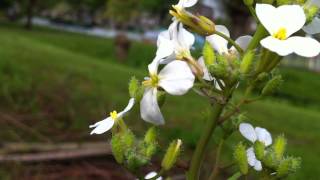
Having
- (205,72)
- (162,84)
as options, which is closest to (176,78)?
(162,84)

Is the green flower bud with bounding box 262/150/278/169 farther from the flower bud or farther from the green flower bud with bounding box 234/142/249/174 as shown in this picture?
the flower bud

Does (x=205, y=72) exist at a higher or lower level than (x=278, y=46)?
lower

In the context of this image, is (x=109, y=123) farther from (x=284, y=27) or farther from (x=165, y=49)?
(x=284, y=27)

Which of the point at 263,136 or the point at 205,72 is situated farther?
the point at 263,136

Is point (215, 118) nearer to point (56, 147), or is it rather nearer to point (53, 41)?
point (56, 147)

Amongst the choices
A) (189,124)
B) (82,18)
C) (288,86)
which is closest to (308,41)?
(189,124)

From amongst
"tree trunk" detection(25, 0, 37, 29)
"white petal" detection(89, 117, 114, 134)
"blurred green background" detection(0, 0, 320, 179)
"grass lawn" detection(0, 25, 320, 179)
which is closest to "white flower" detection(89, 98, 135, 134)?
"white petal" detection(89, 117, 114, 134)

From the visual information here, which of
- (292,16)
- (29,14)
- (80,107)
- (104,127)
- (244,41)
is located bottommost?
(29,14)
